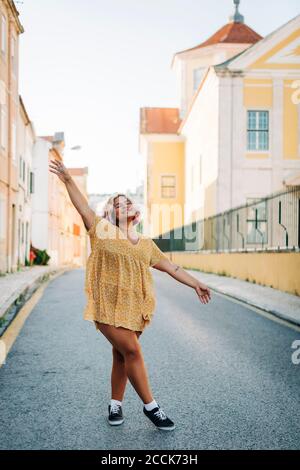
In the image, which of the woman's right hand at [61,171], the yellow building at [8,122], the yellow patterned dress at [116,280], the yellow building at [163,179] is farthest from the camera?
the yellow building at [163,179]

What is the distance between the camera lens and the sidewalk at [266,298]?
10.5 metres

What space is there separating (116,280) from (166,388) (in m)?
1.69

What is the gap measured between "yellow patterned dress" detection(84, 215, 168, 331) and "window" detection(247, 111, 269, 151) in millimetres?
24642

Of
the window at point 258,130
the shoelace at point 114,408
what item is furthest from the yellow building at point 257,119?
the shoelace at point 114,408

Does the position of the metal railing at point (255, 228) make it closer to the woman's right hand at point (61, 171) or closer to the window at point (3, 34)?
the woman's right hand at point (61, 171)

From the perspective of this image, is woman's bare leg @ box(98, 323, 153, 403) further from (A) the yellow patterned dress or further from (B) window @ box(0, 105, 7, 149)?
(B) window @ box(0, 105, 7, 149)

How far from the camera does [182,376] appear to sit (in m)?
5.92

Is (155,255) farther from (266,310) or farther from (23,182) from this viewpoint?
(23,182)

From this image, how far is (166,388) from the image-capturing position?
17.9 ft

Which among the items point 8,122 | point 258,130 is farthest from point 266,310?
point 258,130

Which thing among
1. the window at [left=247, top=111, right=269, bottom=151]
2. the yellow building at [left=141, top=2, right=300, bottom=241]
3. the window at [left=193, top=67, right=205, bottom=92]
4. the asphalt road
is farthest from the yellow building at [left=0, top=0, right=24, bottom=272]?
the window at [left=193, top=67, right=205, bottom=92]

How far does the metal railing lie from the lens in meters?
14.5

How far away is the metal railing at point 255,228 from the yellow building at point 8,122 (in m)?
8.11
